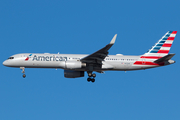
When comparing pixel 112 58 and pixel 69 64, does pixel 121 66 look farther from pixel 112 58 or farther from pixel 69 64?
pixel 69 64

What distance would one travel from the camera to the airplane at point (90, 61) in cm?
5088

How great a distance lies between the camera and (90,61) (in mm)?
51344

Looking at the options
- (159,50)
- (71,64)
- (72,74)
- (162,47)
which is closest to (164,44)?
(162,47)

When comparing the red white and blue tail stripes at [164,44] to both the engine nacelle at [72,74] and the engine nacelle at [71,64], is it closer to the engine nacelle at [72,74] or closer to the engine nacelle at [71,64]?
the engine nacelle at [72,74]

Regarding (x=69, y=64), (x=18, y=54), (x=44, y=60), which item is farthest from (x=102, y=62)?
(x=18, y=54)

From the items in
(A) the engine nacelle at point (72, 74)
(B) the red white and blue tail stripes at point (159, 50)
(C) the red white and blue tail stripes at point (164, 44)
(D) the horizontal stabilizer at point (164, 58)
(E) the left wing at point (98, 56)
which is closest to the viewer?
(E) the left wing at point (98, 56)

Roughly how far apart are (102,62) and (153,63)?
27.5 ft

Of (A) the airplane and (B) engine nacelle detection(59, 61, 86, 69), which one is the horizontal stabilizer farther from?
(B) engine nacelle detection(59, 61, 86, 69)

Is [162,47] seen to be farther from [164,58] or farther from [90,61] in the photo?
[90,61]

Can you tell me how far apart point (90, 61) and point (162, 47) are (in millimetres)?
13002

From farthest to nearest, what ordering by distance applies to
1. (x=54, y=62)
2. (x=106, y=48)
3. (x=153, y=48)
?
(x=153, y=48), (x=54, y=62), (x=106, y=48)

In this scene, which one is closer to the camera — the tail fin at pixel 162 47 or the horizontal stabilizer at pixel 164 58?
the horizontal stabilizer at pixel 164 58

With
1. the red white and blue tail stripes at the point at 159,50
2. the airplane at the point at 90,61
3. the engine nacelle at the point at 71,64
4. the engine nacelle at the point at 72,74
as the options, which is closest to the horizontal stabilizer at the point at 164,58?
the airplane at the point at 90,61

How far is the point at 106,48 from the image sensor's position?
48.4m
